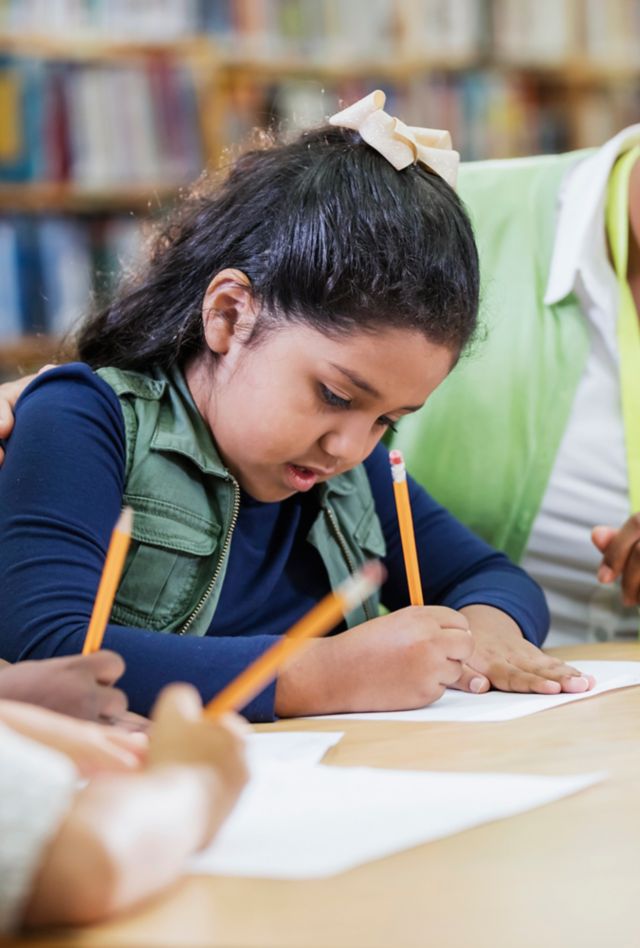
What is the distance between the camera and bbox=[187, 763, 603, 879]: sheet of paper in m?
0.48

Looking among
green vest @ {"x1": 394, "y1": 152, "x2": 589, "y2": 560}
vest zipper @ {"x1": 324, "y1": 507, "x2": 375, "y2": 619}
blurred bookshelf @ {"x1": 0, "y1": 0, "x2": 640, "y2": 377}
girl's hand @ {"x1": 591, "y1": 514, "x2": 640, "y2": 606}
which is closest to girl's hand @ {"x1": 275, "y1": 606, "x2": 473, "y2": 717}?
vest zipper @ {"x1": 324, "y1": 507, "x2": 375, "y2": 619}

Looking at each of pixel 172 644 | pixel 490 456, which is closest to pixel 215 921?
pixel 172 644

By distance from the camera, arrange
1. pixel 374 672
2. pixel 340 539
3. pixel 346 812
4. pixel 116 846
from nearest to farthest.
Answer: pixel 116 846
pixel 346 812
pixel 374 672
pixel 340 539

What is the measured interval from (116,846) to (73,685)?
0.25 m

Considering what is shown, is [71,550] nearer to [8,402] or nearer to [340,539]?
[8,402]

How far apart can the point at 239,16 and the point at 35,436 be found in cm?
212

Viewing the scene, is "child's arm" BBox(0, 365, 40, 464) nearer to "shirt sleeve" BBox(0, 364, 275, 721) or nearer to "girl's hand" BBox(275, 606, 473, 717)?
"shirt sleeve" BBox(0, 364, 275, 721)

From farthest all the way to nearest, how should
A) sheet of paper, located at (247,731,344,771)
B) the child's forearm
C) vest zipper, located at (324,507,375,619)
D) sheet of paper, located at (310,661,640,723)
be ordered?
1. vest zipper, located at (324,507,375,619)
2. sheet of paper, located at (310,661,640,723)
3. sheet of paper, located at (247,731,344,771)
4. the child's forearm

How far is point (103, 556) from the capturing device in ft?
2.97

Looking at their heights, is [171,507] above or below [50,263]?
above

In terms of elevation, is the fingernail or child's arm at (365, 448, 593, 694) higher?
the fingernail

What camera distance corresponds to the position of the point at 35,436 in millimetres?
935

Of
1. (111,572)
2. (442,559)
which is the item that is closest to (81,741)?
(111,572)

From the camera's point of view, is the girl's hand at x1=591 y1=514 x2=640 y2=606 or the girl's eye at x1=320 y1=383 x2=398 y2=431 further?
the girl's hand at x1=591 y1=514 x2=640 y2=606
